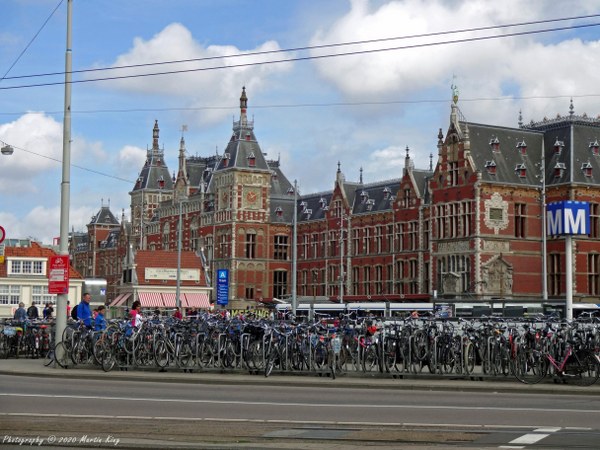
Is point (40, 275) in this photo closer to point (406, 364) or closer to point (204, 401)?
point (406, 364)

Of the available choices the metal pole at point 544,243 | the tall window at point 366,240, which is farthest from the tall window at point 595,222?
the tall window at point 366,240

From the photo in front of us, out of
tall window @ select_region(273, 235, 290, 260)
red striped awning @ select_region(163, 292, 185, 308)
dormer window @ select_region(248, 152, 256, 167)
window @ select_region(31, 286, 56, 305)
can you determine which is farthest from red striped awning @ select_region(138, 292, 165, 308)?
dormer window @ select_region(248, 152, 256, 167)

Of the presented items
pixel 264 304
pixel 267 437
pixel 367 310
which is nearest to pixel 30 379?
pixel 267 437

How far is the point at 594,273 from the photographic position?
63.2 m

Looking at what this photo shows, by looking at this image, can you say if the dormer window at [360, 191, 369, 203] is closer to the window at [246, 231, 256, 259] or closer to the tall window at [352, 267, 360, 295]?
the tall window at [352, 267, 360, 295]

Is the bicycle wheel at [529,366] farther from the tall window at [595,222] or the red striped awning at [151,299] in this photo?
the red striped awning at [151,299]

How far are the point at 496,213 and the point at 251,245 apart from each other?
110 ft

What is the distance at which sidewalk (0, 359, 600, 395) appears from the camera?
19.5 m

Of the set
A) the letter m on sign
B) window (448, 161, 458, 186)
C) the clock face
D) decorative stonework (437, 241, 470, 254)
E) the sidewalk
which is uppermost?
the clock face

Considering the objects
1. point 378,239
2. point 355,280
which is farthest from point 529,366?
point 355,280

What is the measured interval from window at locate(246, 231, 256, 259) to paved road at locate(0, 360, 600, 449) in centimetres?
6915

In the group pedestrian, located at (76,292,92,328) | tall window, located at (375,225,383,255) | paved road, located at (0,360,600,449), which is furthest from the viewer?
tall window, located at (375,225,383,255)

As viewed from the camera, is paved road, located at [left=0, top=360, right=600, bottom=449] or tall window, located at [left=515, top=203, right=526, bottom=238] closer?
paved road, located at [left=0, top=360, right=600, bottom=449]

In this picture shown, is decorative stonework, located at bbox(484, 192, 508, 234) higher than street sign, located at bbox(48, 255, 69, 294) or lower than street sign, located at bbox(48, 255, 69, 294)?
higher
